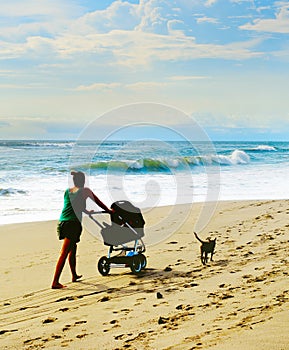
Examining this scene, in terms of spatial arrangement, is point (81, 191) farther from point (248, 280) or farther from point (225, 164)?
point (225, 164)

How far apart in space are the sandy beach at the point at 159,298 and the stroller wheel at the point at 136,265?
0.10 m

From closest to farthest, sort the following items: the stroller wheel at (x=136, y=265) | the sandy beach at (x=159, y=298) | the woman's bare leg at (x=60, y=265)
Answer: the sandy beach at (x=159, y=298), the woman's bare leg at (x=60, y=265), the stroller wheel at (x=136, y=265)

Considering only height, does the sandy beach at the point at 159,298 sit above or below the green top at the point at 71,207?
below

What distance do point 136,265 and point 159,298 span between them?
159cm

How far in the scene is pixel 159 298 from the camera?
6254mm

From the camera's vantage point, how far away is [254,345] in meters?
4.32

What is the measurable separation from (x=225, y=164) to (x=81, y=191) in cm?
3589

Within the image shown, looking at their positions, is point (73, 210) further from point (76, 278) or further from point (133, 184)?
point (133, 184)

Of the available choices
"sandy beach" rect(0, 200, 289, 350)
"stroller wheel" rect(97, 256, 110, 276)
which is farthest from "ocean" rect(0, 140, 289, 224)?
"stroller wheel" rect(97, 256, 110, 276)

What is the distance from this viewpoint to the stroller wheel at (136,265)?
7738 mm

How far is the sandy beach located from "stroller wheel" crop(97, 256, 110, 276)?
0.15 m

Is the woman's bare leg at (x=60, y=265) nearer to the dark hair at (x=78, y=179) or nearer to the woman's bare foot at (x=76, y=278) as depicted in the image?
the woman's bare foot at (x=76, y=278)

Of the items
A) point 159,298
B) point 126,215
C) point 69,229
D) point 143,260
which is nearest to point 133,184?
point 143,260

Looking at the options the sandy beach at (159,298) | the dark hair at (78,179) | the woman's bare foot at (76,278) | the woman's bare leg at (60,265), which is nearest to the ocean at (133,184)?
the sandy beach at (159,298)
